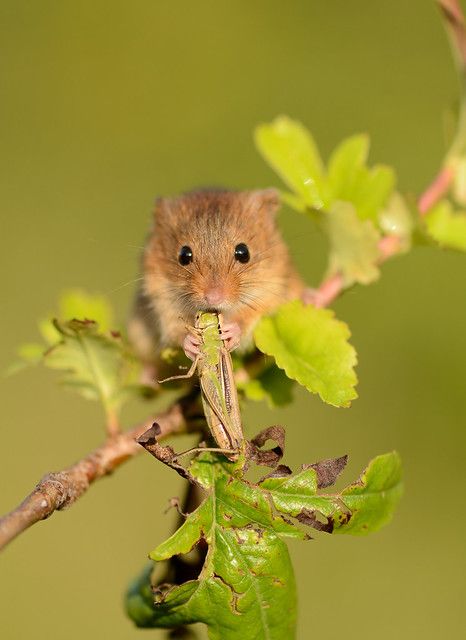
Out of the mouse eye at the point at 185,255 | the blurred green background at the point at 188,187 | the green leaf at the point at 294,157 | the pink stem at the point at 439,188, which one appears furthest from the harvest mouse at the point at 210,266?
the blurred green background at the point at 188,187

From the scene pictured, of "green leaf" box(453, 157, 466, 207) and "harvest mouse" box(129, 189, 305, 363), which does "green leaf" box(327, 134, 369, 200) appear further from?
"harvest mouse" box(129, 189, 305, 363)

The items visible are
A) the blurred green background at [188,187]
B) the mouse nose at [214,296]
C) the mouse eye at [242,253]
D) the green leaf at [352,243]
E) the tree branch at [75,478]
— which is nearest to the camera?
the tree branch at [75,478]

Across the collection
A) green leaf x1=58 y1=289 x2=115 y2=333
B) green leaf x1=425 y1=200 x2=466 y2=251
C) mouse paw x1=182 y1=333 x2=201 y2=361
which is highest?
green leaf x1=58 y1=289 x2=115 y2=333

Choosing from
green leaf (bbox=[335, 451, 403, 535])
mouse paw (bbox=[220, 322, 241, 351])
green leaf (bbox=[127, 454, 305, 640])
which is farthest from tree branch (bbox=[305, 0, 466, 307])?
green leaf (bbox=[127, 454, 305, 640])

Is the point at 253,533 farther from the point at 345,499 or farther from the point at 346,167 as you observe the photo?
the point at 346,167

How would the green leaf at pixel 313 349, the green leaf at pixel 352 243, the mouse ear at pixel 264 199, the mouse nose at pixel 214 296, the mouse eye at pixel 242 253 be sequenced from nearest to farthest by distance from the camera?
the green leaf at pixel 313 349 → the green leaf at pixel 352 243 → the mouse nose at pixel 214 296 → the mouse eye at pixel 242 253 → the mouse ear at pixel 264 199

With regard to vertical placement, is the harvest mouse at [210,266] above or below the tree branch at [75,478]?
above

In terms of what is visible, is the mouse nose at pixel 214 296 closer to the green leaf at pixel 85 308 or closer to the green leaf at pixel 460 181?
the green leaf at pixel 85 308
